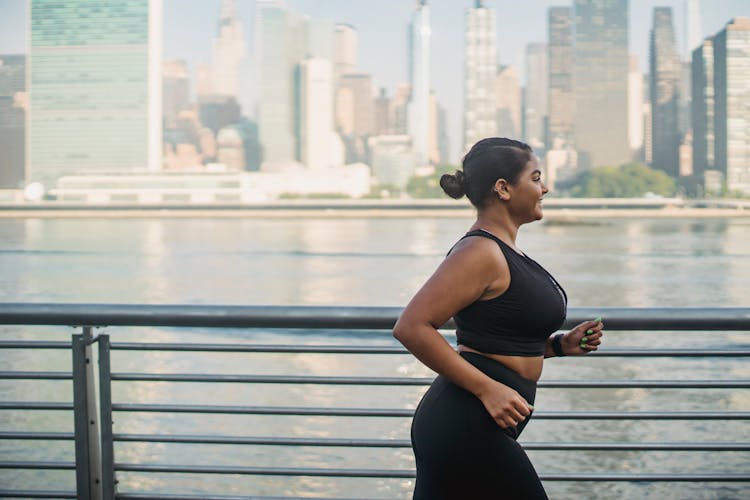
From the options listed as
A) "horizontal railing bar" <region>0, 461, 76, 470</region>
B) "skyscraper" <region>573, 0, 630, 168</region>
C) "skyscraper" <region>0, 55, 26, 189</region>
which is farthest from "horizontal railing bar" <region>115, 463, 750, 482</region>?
"skyscraper" <region>0, 55, 26, 189</region>

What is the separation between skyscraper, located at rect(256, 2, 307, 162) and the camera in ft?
532

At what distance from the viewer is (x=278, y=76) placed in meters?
172

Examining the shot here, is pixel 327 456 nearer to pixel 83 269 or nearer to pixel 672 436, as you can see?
pixel 672 436

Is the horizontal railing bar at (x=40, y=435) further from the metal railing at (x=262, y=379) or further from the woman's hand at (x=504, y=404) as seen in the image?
the woman's hand at (x=504, y=404)

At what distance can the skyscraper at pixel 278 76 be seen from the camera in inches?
6388

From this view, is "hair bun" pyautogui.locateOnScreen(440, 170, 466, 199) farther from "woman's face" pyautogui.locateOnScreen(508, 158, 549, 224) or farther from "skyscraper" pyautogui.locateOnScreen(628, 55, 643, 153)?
"skyscraper" pyautogui.locateOnScreen(628, 55, 643, 153)

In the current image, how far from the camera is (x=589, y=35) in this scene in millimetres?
165375

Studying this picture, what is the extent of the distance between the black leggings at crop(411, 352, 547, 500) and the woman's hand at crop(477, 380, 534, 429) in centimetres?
4

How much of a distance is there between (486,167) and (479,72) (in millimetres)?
179013

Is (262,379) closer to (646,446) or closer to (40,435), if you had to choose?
(40,435)

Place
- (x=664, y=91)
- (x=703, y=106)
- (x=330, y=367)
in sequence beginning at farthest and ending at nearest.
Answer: (x=664, y=91)
(x=703, y=106)
(x=330, y=367)

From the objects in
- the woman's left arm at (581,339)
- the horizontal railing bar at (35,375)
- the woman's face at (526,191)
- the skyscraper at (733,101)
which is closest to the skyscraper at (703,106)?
the skyscraper at (733,101)

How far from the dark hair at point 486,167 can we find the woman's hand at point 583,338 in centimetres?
41

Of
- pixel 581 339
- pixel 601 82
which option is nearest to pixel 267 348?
pixel 581 339
